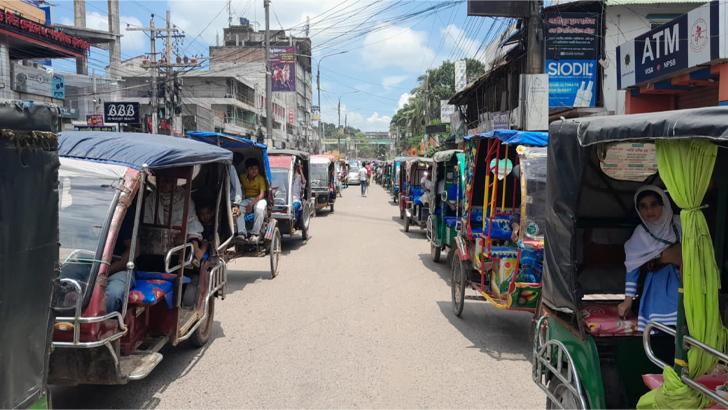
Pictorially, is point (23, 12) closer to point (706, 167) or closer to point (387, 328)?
point (387, 328)

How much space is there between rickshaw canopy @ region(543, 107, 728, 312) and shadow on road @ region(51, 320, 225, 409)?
339 cm

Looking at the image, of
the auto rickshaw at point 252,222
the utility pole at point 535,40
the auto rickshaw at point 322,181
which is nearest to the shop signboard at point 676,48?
the utility pole at point 535,40

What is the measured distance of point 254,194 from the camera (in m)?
10.4

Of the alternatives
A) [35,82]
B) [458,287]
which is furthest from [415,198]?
[35,82]

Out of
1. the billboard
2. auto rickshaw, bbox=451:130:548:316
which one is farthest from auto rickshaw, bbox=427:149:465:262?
the billboard

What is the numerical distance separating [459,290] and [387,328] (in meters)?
1.27

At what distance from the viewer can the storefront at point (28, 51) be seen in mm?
21344

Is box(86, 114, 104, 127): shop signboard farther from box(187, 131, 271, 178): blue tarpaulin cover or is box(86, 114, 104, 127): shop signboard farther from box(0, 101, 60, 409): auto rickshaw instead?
box(0, 101, 60, 409): auto rickshaw

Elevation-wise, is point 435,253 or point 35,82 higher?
point 35,82

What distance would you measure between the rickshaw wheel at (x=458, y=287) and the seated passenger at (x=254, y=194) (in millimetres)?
3769

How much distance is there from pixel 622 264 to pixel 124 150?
420cm

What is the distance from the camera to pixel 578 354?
327 centimetres

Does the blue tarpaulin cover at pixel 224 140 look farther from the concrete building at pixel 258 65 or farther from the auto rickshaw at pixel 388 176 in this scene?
the concrete building at pixel 258 65

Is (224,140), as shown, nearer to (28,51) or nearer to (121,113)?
(28,51)
